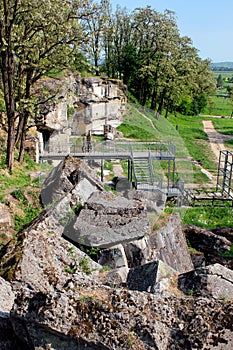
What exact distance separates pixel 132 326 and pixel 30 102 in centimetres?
1305

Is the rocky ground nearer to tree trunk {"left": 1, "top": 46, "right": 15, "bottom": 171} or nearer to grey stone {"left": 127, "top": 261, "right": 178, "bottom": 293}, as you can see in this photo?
grey stone {"left": 127, "top": 261, "right": 178, "bottom": 293}

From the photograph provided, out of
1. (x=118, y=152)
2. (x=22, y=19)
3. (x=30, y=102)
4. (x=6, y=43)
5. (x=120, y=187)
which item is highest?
(x=22, y=19)

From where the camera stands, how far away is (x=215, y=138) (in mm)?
52719

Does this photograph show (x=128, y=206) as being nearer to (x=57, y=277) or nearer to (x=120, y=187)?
(x=57, y=277)

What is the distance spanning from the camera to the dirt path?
46.0m

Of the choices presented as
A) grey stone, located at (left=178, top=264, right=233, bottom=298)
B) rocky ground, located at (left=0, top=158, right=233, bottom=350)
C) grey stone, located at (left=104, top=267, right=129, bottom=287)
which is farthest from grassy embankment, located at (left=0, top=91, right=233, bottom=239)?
grey stone, located at (left=178, top=264, right=233, bottom=298)

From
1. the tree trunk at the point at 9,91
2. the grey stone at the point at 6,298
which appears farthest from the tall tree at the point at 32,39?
the grey stone at the point at 6,298

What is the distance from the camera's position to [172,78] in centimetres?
5034

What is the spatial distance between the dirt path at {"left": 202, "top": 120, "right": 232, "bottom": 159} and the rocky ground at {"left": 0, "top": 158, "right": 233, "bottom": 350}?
32.5 metres

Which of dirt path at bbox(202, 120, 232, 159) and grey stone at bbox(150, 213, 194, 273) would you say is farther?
dirt path at bbox(202, 120, 232, 159)

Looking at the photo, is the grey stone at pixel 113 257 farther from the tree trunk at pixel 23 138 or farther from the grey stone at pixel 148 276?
the tree trunk at pixel 23 138

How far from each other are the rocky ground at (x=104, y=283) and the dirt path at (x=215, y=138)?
106 ft

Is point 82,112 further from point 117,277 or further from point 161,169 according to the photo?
point 117,277

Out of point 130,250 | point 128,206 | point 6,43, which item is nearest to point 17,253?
point 130,250
